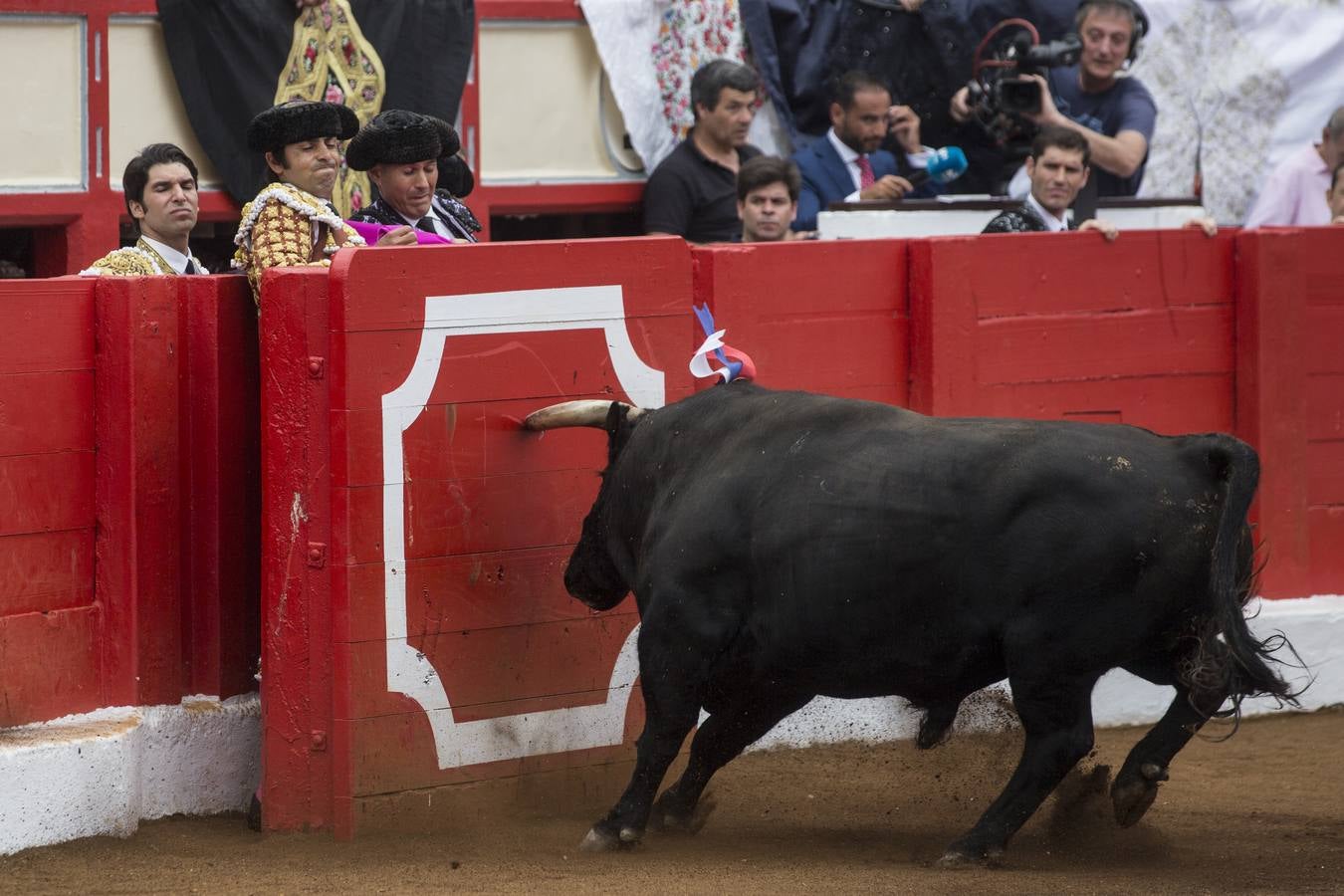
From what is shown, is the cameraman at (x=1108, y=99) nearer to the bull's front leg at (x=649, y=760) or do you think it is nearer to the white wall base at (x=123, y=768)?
the bull's front leg at (x=649, y=760)

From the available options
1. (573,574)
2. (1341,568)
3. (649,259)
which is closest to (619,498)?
(573,574)

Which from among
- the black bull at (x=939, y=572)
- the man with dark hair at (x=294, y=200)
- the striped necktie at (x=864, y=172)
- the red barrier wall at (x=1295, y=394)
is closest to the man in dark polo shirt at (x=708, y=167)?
the striped necktie at (x=864, y=172)

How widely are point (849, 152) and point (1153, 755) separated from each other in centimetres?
367

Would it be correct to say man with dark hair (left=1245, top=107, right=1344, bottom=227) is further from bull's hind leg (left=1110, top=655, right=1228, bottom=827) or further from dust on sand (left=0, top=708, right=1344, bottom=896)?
bull's hind leg (left=1110, top=655, right=1228, bottom=827)

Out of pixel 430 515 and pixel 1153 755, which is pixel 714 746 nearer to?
pixel 430 515

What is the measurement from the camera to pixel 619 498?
5.01 meters

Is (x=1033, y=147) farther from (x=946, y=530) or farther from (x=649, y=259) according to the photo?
(x=946, y=530)

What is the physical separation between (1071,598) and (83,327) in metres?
2.35

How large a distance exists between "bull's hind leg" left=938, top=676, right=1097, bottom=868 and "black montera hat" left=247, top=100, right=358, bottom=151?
2.15 metres

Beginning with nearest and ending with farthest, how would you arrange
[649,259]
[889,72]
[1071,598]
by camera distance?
[1071,598] < [649,259] < [889,72]

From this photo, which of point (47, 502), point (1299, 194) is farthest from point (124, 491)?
point (1299, 194)

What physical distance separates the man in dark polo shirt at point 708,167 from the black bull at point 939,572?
2.61 metres

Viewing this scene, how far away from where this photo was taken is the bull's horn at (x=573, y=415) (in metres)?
5.01

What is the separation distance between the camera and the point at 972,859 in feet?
14.8
